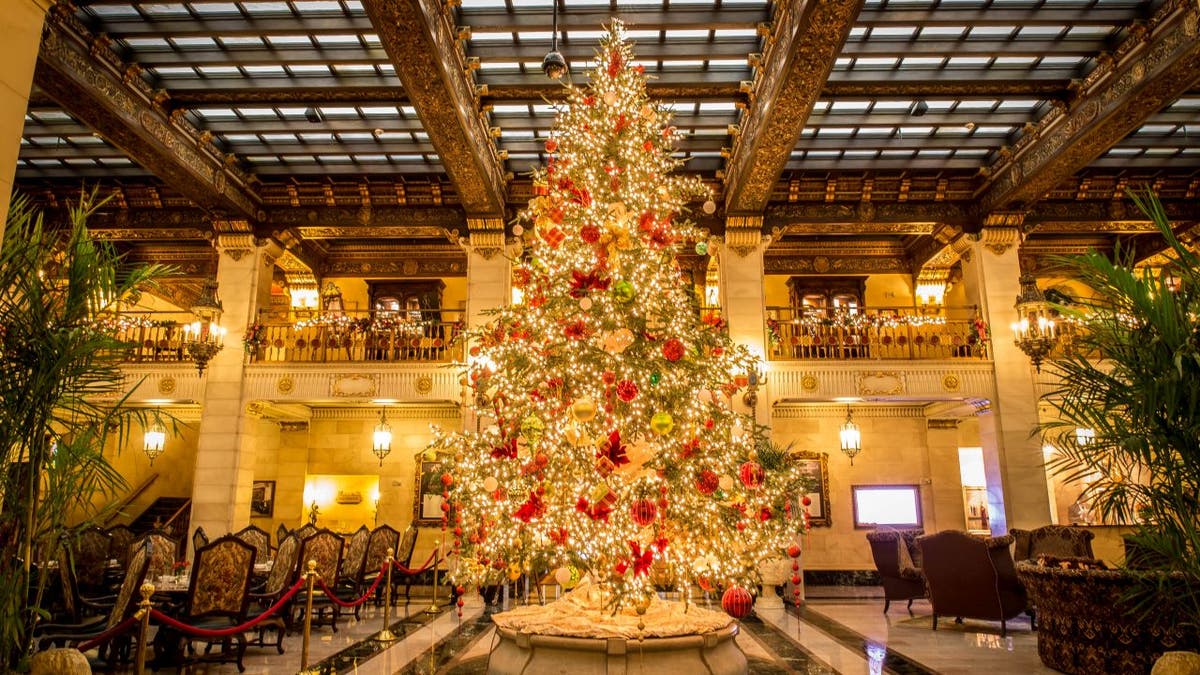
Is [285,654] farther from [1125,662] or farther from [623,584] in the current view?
[1125,662]

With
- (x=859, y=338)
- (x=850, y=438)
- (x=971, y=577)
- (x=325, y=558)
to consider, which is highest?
(x=859, y=338)

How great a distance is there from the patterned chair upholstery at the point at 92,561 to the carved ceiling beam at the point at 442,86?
563 cm

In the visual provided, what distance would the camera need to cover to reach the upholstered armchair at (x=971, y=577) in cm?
703

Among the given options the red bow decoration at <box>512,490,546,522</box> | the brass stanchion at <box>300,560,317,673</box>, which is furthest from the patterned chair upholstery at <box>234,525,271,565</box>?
the red bow decoration at <box>512,490,546,522</box>

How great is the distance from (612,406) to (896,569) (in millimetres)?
6074

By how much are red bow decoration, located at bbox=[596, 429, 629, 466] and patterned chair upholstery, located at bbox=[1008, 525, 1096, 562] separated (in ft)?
18.7

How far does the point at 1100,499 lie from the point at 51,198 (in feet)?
48.4

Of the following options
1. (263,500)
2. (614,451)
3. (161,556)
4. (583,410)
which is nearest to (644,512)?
(614,451)

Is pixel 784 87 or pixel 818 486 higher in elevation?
pixel 784 87

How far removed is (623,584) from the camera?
4727 mm

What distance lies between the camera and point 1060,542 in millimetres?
7809

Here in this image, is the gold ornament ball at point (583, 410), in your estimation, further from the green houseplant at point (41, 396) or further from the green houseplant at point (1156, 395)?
the green houseplant at point (1156, 395)

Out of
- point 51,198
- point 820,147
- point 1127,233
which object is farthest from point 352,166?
point 1127,233

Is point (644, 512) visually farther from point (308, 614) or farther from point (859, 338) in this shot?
point (859, 338)
